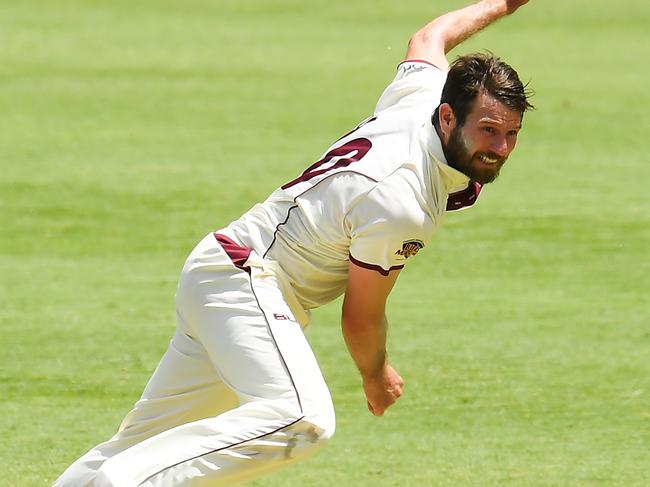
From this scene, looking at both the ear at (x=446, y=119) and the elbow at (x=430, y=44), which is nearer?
the ear at (x=446, y=119)

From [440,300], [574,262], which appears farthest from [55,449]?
[574,262]

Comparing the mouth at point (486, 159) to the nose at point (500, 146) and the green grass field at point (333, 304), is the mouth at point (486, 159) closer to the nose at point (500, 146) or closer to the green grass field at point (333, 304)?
the nose at point (500, 146)

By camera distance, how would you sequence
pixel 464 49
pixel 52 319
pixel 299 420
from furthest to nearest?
pixel 464 49 < pixel 52 319 < pixel 299 420

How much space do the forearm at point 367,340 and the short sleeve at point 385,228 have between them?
24 centimetres

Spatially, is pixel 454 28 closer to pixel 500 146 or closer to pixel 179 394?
pixel 500 146

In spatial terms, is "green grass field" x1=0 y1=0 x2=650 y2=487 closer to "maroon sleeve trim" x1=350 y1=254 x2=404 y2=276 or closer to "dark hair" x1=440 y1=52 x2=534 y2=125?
"maroon sleeve trim" x1=350 y1=254 x2=404 y2=276

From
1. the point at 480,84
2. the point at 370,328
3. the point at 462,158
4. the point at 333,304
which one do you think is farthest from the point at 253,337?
the point at 333,304

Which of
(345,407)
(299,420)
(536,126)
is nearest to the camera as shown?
(299,420)

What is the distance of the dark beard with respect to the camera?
523cm

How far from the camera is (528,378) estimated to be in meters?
8.24

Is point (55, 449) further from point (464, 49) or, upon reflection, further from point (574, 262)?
point (464, 49)

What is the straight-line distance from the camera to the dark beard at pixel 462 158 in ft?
17.2

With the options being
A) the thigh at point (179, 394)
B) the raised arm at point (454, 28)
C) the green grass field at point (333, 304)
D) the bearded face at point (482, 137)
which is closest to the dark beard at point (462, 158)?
the bearded face at point (482, 137)

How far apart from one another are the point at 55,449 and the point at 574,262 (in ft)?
17.4
